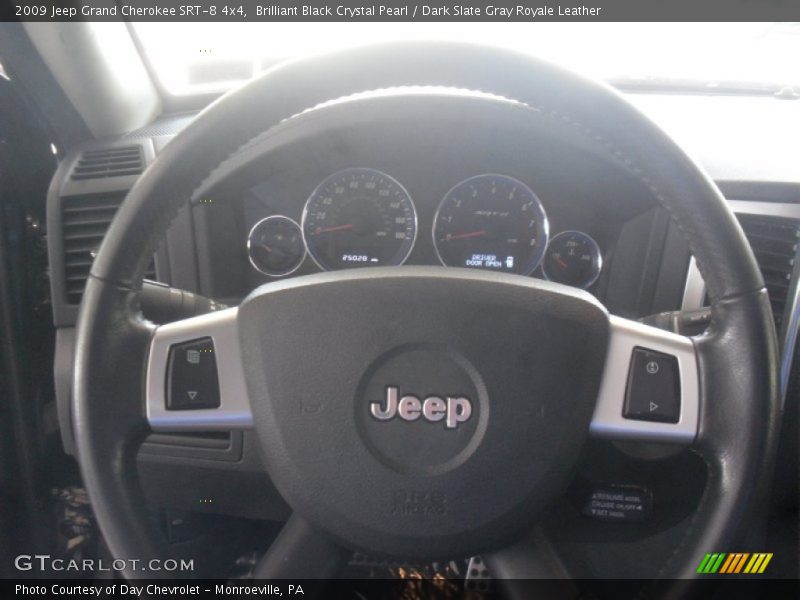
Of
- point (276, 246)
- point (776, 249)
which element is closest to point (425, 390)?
point (276, 246)

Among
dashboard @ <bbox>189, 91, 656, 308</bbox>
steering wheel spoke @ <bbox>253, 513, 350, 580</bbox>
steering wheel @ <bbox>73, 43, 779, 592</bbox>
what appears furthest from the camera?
dashboard @ <bbox>189, 91, 656, 308</bbox>

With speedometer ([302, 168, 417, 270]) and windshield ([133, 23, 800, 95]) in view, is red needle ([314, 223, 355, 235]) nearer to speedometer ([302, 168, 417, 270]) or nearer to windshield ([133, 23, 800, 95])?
speedometer ([302, 168, 417, 270])

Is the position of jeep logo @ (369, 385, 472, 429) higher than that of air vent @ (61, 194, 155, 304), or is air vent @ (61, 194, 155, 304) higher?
air vent @ (61, 194, 155, 304)

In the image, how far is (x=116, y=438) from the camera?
0.89 metres

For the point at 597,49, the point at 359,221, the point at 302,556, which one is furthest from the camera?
the point at 597,49

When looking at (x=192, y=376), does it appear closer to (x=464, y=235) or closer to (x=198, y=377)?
(x=198, y=377)

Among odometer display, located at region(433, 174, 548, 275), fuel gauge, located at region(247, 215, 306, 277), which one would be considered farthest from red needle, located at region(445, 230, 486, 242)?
fuel gauge, located at region(247, 215, 306, 277)

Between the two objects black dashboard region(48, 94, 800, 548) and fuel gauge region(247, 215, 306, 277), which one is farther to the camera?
fuel gauge region(247, 215, 306, 277)

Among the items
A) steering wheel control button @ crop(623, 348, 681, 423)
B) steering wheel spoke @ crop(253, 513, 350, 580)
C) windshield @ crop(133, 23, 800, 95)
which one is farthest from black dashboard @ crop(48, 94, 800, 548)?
steering wheel control button @ crop(623, 348, 681, 423)

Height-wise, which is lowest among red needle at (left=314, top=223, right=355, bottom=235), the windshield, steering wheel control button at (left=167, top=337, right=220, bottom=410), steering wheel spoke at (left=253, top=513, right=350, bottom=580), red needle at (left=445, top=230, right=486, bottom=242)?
steering wheel spoke at (left=253, top=513, right=350, bottom=580)

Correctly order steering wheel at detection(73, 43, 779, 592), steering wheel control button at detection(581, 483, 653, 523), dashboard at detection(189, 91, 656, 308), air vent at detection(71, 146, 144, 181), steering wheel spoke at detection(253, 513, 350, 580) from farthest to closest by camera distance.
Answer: air vent at detection(71, 146, 144, 181) → dashboard at detection(189, 91, 656, 308) → steering wheel control button at detection(581, 483, 653, 523) → steering wheel spoke at detection(253, 513, 350, 580) → steering wheel at detection(73, 43, 779, 592)

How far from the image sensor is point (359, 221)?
1.45m

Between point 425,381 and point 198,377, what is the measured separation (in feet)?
0.90

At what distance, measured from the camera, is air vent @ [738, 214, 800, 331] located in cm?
137
